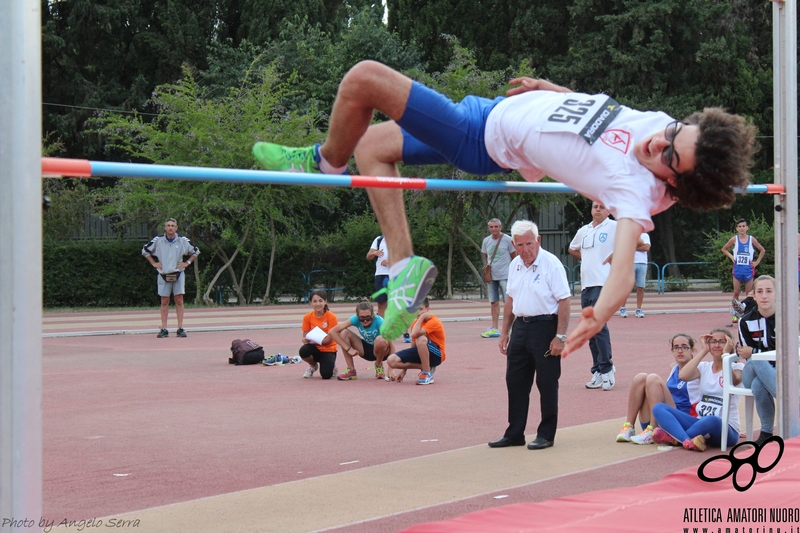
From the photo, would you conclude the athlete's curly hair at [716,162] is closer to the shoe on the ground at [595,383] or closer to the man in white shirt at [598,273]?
the man in white shirt at [598,273]

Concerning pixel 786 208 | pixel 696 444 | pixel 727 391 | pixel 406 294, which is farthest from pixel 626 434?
pixel 406 294

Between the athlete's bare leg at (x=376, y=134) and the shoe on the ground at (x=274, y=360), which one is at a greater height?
the athlete's bare leg at (x=376, y=134)

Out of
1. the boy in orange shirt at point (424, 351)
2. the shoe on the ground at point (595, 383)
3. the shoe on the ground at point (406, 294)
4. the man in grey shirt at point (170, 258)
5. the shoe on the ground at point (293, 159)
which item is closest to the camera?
the shoe on the ground at point (406, 294)

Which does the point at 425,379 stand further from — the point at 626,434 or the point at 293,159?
the point at 293,159

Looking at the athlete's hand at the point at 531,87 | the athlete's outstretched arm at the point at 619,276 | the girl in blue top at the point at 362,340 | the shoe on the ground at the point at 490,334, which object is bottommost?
the shoe on the ground at the point at 490,334

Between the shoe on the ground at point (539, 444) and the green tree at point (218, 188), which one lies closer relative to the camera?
the shoe on the ground at point (539, 444)

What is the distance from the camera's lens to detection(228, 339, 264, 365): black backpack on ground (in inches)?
435

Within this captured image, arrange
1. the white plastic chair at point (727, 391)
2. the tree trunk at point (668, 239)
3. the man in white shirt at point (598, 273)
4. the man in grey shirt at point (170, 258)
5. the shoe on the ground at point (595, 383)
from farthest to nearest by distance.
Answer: the tree trunk at point (668, 239) < the man in grey shirt at point (170, 258) < the shoe on the ground at point (595, 383) < the man in white shirt at point (598, 273) < the white plastic chair at point (727, 391)

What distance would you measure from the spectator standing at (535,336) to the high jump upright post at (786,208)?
4.67 feet

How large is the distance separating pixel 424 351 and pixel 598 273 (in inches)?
75.4

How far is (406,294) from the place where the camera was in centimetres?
371

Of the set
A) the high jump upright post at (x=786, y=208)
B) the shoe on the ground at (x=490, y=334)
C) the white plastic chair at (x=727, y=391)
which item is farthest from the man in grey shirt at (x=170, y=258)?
the high jump upright post at (x=786, y=208)

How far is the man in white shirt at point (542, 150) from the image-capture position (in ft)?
10.9

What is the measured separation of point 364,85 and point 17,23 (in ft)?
4.12
